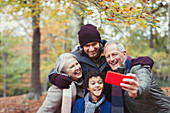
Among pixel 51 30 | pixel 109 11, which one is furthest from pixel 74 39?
pixel 51 30

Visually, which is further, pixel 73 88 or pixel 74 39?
pixel 74 39

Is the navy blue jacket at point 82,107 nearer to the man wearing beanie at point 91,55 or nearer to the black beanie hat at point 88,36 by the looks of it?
the man wearing beanie at point 91,55

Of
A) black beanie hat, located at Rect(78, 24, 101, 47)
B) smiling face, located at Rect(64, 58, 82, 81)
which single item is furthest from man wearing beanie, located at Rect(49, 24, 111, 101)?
smiling face, located at Rect(64, 58, 82, 81)

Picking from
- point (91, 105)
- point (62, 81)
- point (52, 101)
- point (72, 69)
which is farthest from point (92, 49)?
point (52, 101)

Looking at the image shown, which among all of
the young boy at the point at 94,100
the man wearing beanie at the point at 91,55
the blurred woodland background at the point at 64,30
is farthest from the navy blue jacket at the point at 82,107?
the blurred woodland background at the point at 64,30

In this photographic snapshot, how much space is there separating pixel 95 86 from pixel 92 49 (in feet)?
2.33

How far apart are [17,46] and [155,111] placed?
20.5 metres

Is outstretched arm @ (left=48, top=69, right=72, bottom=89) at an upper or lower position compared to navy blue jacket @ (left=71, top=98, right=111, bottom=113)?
upper

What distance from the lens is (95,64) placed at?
3.04m

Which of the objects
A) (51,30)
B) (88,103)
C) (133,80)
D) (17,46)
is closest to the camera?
(133,80)

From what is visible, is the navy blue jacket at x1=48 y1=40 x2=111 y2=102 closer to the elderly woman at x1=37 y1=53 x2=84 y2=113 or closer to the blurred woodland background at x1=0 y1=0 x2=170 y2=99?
Answer: the elderly woman at x1=37 y1=53 x2=84 y2=113

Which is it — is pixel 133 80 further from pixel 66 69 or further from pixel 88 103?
pixel 66 69

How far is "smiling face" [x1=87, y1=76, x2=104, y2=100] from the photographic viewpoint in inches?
104

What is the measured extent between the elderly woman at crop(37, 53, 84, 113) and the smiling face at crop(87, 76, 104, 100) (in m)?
0.28
